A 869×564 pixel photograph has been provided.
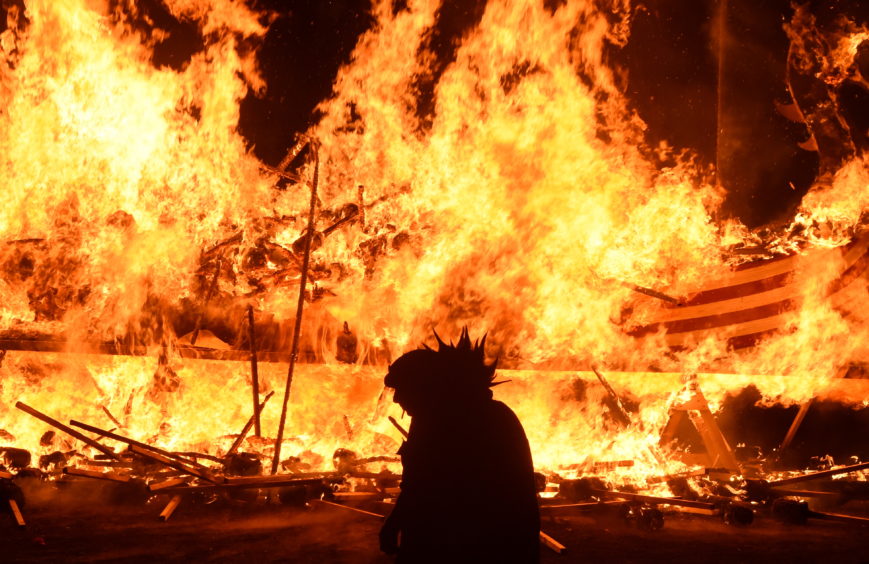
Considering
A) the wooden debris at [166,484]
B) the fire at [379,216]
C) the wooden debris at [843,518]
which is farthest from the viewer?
the fire at [379,216]

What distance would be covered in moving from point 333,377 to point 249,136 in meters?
4.95

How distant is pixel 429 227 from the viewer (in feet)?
32.5

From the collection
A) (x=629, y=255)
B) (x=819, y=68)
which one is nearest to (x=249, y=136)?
(x=629, y=255)

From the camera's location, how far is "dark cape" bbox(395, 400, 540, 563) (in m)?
2.37

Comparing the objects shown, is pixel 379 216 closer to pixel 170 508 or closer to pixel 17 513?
pixel 170 508

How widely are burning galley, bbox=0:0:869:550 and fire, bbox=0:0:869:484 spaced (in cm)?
4

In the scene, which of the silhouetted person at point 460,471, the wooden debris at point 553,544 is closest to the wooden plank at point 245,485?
the wooden debris at point 553,544

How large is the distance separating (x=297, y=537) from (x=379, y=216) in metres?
5.90

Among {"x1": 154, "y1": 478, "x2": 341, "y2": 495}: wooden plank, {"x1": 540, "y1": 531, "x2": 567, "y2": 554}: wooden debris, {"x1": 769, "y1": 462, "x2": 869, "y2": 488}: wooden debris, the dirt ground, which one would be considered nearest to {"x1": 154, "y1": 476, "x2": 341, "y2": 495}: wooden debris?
{"x1": 154, "y1": 478, "x2": 341, "y2": 495}: wooden plank

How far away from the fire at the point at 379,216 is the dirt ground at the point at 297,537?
9.34 ft

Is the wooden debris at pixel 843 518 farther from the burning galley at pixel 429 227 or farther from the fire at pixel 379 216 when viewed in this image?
the fire at pixel 379 216

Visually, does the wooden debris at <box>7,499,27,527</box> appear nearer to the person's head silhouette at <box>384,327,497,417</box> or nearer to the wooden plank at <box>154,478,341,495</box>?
the wooden plank at <box>154,478,341,495</box>

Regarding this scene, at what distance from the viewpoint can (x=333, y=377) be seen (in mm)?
9250

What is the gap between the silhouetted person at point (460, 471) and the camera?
7.82 feet
